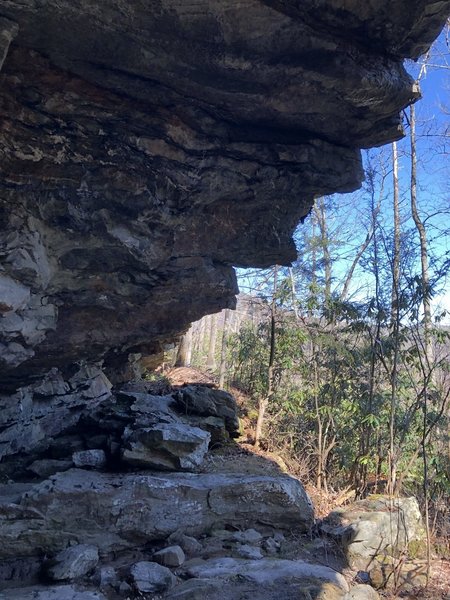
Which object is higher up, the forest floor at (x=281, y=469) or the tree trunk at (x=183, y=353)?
the tree trunk at (x=183, y=353)

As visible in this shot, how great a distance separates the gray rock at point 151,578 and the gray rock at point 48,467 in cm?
181

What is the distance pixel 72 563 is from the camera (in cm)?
412

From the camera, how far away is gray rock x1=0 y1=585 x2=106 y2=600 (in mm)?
3732

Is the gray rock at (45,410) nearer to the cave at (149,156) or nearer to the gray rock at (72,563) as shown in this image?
the cave at (149,156)

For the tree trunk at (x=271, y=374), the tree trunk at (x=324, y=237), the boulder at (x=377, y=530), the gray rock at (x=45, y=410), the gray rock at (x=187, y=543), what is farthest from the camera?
the tree trunk at (x=324, y=237)

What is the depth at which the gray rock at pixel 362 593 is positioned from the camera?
4230mm

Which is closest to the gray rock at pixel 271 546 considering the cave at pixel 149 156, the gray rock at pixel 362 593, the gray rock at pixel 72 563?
the cave at pixel 149 156

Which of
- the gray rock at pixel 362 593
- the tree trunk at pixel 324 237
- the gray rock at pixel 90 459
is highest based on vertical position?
the tree trunk at pixel 324 237

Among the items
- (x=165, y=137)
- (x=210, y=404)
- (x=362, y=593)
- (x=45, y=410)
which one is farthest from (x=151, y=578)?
(x=165, y=137)

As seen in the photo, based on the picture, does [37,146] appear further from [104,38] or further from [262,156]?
[262,156]

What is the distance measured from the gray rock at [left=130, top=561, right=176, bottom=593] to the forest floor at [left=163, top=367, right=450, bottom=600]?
5.12 ft

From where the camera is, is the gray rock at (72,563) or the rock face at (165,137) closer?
the rock face at (165,137)

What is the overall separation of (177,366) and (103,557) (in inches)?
359

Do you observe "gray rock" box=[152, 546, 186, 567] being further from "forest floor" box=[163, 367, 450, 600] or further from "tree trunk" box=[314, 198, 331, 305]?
"tree trunk" box=[314, 198, 331, 305]
